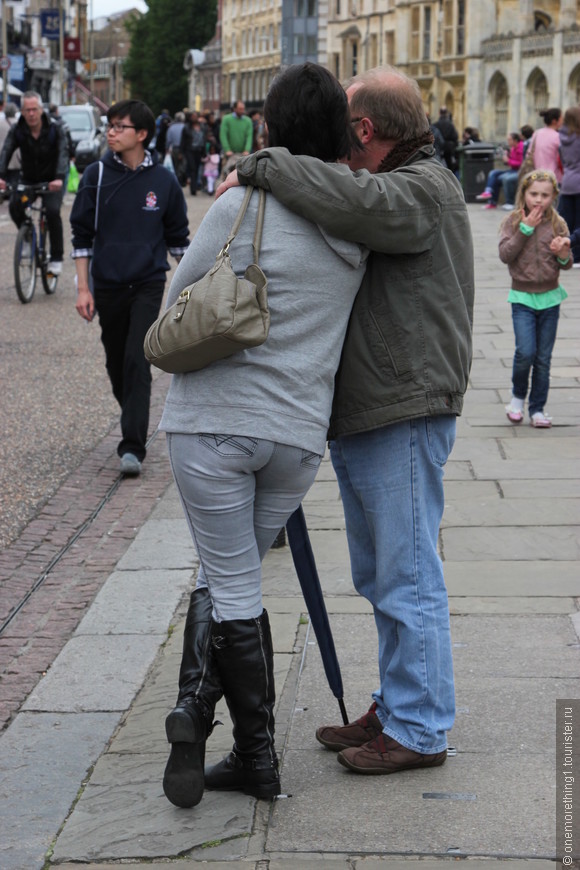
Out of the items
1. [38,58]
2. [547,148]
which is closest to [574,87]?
[38,58]

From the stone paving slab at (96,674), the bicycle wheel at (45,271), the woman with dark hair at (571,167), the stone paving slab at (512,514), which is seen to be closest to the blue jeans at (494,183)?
the woman with dark hair at (571,167)

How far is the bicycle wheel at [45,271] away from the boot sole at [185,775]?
36.6 ft

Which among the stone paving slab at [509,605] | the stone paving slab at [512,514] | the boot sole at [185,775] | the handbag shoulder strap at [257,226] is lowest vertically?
the stone paving slab at [512,514]

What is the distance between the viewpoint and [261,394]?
10.5 ft

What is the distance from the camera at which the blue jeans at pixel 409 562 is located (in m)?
3.46

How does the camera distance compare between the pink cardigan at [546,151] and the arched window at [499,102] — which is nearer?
the pink cardigan at [546,151]

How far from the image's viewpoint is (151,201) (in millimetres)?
7234

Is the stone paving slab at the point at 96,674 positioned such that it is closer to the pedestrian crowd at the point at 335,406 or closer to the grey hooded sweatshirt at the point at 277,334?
the pedestrian crowd at the point at 335,406

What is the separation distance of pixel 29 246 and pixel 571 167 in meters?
6.48

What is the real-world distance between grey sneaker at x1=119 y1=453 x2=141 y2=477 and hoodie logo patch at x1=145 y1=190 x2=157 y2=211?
1264 mm

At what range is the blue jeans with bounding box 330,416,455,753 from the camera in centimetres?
346

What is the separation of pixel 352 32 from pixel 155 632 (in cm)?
9344

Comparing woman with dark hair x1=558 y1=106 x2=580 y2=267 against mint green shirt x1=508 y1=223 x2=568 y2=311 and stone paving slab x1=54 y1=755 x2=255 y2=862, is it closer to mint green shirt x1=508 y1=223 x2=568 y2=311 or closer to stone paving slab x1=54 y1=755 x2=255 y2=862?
mint green shirt x1=508 y1=223 x2=568 y2=311

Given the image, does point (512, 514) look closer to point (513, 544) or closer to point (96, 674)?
point (513, 544)
